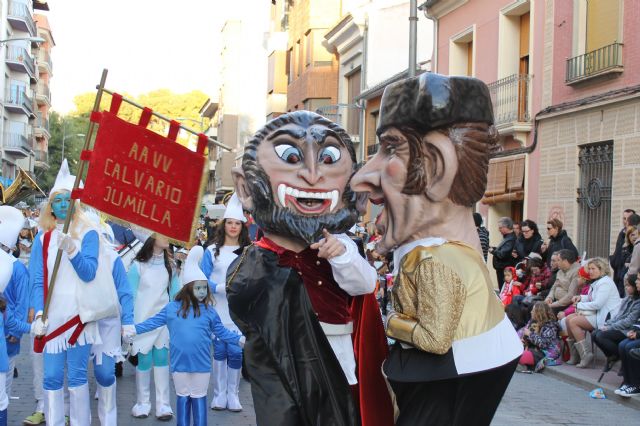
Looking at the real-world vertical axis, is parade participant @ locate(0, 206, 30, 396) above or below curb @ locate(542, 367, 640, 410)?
above

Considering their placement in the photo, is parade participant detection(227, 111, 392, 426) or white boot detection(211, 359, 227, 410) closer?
parade participant detection(227, 111, 392, 426)

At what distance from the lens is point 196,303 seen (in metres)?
7.12

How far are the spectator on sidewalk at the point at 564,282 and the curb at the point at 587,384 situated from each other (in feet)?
3.01

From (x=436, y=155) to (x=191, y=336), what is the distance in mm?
3749

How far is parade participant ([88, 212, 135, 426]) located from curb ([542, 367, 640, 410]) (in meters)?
4.93

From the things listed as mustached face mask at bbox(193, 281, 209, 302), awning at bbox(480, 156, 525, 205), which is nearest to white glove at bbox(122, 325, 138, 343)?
mustached face mask at bbox(193, 281, 209, 302)

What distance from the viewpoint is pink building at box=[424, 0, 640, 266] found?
1412 centimetres

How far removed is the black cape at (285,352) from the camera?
4.18 metres

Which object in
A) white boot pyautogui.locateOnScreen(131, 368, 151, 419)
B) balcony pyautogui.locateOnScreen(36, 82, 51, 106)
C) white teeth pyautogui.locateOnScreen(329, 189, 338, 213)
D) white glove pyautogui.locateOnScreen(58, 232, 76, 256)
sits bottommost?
white boot pyautogui.locateOnScreen(131, 368, 151, 419)

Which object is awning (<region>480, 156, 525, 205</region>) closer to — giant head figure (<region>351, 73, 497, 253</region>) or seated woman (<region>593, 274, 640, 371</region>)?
seated woman (<region>593, 274, 640, 371</region>)

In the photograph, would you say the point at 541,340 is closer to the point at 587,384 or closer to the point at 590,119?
the point at 587,384

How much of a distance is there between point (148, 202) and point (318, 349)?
2.14 m

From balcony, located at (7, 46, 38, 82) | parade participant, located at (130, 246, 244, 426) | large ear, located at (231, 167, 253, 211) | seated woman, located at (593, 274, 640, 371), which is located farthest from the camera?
balcony, located at (7, 46, 38, 82)

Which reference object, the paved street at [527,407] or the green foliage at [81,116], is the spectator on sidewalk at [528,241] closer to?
the paved street at [527,407]
